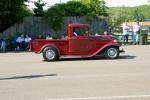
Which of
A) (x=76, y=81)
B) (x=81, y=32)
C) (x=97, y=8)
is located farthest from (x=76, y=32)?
(x=97, y=8)

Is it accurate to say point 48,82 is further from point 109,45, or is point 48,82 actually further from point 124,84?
point 109,45

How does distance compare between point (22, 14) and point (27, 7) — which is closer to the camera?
point (22, 14)

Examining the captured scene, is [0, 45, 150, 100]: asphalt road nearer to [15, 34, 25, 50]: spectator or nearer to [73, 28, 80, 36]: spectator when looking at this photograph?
[73, 28, 80, 36]: spectator

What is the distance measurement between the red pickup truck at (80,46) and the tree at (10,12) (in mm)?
9385

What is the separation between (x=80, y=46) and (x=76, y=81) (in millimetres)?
7555

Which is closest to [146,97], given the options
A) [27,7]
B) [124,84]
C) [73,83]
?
[124,84]

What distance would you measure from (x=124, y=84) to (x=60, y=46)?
8.54 meters

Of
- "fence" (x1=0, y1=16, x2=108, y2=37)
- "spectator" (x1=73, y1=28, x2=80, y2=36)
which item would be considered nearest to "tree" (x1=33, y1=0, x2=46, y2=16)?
"fence" (x1=0, y1=16, x2=108, y2=37)

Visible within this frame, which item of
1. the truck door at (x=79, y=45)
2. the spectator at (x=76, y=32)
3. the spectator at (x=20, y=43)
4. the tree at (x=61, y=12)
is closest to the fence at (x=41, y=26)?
the tree at (x=61, y=12)

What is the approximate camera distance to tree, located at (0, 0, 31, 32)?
29.6m

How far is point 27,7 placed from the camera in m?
34.6

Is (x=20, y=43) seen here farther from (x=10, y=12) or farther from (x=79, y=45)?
(x=79, y=45)

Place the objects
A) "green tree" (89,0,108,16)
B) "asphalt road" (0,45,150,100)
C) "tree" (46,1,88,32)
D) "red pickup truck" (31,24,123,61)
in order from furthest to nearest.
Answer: "green tree" (89,0,108,16), "tree" (46,1,88,32), "red pickup truck" (31,24,123,61), "asphalt road" (0,45,150,100)

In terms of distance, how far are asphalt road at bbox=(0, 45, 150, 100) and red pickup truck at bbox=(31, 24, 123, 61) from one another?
1875mm
